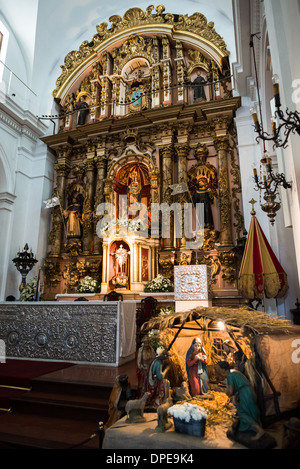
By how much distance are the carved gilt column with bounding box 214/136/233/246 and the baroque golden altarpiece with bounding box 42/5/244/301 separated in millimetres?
31

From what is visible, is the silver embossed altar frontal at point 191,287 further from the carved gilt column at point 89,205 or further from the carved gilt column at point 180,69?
the carved gilt column at point 180,69

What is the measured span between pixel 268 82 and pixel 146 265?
570 centimetres

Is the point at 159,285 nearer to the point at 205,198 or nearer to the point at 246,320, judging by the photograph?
the point at 205,198

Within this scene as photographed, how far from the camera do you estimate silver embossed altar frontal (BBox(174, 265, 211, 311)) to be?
5354 millimetres

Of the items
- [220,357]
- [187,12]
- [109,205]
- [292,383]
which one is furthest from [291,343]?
[187,12]

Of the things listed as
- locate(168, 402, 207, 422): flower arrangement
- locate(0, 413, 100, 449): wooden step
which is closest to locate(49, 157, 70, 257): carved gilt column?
locate(0, 413, 100, 449): wooden step

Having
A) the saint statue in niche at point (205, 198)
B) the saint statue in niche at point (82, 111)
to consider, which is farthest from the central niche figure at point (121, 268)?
the saint statue in niche at point (82, 111)

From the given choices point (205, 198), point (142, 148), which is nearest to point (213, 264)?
point (205, 198)

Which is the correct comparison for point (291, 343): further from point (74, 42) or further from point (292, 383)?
point (74, 42)

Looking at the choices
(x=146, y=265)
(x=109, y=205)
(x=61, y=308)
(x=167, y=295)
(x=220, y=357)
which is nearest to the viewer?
(x=220, y=357)

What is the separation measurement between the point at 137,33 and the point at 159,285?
974 centimetres

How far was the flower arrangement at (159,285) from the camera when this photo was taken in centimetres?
820

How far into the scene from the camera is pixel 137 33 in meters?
11.7

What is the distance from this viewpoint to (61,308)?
532cm
